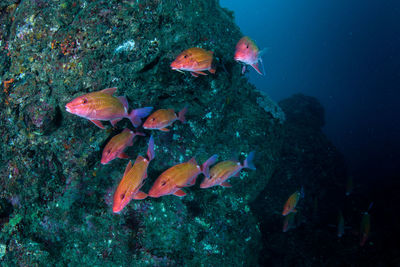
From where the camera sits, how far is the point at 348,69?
70.8m

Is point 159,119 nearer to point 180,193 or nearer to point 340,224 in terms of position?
point 180,193

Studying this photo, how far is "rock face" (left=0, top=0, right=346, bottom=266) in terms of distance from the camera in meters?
2.83

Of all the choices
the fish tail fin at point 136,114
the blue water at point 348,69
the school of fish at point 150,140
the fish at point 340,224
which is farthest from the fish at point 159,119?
the blue water at point 348,69

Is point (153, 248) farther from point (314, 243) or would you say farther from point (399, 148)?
point (399, 148)

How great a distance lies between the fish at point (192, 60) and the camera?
2.46 m

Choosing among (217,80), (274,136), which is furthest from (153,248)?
(274,136)

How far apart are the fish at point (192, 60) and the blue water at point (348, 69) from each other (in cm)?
1754

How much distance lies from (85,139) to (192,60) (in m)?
1.87

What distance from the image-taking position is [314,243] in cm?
534

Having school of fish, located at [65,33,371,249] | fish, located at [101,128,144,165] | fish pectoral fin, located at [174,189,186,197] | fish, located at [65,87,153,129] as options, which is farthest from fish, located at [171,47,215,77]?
fish pectoral fin, located at [174,189,186,197]

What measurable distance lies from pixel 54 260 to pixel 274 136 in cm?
514

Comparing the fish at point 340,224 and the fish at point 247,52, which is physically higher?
the fish at point 247,52

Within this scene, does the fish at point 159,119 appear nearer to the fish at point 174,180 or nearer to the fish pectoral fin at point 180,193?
the fish at point 174,180

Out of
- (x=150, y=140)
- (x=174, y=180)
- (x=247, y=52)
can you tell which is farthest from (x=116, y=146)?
(x=247, y=52)
